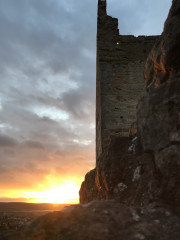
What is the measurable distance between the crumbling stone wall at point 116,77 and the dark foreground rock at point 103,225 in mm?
8164

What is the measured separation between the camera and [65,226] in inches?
91.7

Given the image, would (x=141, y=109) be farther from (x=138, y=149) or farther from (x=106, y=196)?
(x=106, y=196)

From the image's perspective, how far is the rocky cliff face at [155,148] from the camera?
3094 mm

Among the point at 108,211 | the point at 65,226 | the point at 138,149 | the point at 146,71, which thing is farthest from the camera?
the point at 146,71

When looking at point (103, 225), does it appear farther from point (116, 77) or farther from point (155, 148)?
point (116, 77)

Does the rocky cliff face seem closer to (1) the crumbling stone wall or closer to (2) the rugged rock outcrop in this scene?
(2) the rugged rock outcrop

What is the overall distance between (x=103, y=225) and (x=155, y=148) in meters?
1.55

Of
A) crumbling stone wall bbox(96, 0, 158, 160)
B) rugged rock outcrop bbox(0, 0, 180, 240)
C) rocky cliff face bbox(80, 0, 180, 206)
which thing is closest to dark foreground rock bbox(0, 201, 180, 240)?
rugged rock outcrop bbox(0, 0, 180, 240)

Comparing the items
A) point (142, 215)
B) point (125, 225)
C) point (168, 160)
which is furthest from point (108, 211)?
point (168, 160)

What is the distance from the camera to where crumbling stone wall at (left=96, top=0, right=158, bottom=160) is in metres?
11.4

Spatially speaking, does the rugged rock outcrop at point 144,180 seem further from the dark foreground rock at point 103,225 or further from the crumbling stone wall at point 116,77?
the crumbling stone wall at point 116,77

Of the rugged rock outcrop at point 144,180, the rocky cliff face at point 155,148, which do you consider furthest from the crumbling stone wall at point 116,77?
the rocky cliff face at point 155,148

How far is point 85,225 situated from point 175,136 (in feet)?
5.58

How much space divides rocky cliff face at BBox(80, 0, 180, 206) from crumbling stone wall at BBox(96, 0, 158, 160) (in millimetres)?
6849
